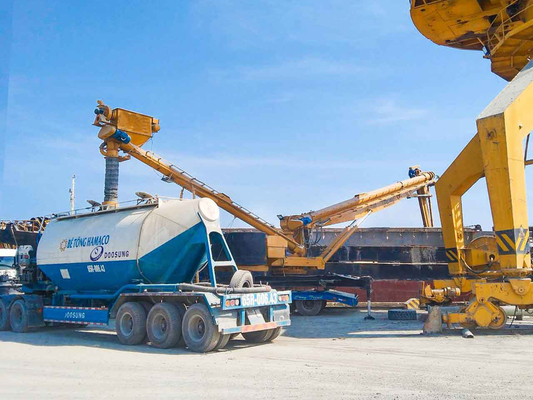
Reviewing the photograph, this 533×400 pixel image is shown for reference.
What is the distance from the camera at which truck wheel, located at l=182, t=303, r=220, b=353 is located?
10688 millimetres

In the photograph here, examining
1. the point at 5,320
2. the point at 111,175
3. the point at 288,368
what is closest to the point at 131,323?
the point at 288,368

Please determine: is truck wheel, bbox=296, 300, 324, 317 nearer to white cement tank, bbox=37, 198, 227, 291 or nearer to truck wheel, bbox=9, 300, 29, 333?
white cement tank, bbox=37, 198, 227, 291

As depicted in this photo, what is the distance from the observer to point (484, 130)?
1294 cm

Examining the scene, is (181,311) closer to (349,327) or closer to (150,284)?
(150,284)

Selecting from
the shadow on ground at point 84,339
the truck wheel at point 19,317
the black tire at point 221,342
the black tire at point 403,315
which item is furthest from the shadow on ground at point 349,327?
the truck wheel at point 19,317

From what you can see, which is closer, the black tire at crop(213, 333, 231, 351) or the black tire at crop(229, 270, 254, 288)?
the black tire at crop(213, 333, 231, 351)

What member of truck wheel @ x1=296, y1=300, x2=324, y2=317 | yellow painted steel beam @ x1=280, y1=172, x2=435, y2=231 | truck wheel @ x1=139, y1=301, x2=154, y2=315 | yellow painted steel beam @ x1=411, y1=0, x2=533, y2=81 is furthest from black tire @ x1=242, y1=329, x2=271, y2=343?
yellow painted steel beam @ x1=411, y1=0, x2=533, y2=81

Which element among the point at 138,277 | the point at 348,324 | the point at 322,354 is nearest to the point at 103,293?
the point at 138,277

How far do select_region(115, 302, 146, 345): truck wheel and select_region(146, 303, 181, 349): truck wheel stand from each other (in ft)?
0.92

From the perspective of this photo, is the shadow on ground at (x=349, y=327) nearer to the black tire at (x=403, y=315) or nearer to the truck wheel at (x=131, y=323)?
the black tire at (x=403, y=315)

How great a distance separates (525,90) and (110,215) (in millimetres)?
10885

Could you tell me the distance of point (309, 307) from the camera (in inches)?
776

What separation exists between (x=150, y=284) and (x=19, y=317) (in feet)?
16.2

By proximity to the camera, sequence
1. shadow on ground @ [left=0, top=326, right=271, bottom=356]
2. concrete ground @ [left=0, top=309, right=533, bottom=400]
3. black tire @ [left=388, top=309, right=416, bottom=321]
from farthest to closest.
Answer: black tire @ [left=388, top=309, right=416, bottom=321] < shadow on ground @ [left=0, top=326, right=271, bottom=356] < concrete ground @ [left=0, top=309, right=533, bottom=400]
